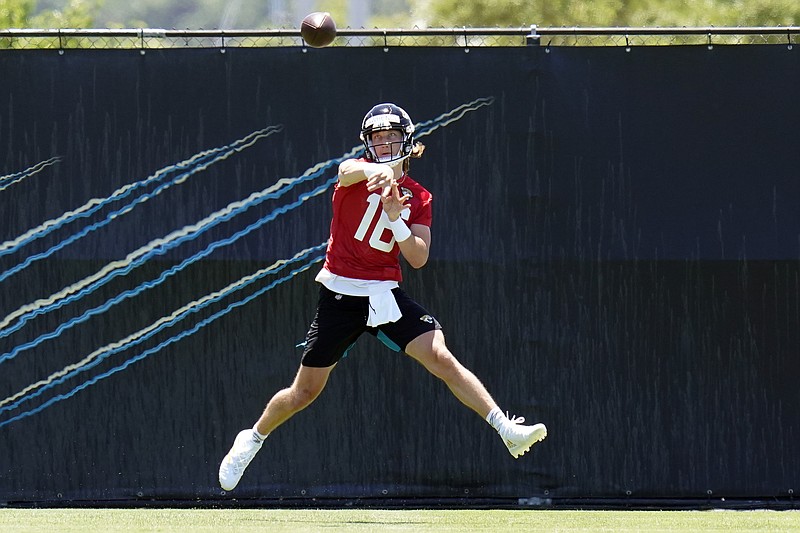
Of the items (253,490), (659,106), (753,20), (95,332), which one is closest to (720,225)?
(659,106)

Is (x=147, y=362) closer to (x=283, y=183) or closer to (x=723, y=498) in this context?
(x=283, y=183)

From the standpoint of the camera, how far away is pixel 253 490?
25.5 ft

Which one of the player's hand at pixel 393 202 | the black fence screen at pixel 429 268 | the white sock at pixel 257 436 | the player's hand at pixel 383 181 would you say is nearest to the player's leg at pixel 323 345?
the white sock at pixel 257 436

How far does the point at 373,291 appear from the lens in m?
6.69

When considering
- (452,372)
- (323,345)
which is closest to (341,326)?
(323,345)

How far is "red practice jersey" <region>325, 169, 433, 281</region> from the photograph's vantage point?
265 inches

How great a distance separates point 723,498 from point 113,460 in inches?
140

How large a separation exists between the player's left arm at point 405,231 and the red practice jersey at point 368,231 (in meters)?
0.07

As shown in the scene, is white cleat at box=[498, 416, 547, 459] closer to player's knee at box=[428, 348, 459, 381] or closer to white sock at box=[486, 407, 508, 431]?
white sock at box=[486, 407, 508, 431]

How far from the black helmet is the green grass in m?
1.87

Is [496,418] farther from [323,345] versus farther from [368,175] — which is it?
[368,175]

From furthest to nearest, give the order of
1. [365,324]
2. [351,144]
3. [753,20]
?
[753,20] < [351,144] < [365,324]

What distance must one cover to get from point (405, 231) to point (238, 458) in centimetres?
151

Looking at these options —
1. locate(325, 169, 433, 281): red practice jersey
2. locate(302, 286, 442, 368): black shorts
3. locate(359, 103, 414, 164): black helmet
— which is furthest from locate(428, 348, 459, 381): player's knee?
locate(359, 103, 414, 164): black helmet
